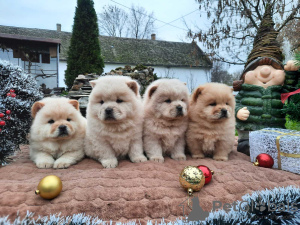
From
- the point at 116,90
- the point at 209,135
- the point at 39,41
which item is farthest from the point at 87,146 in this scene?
the point at 39,41

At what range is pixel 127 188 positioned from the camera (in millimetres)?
2072

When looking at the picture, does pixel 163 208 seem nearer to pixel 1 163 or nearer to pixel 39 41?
pixel 1 163

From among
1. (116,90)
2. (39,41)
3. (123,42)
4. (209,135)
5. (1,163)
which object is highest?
(123,42)

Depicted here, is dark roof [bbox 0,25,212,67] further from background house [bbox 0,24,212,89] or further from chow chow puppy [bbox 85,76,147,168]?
chow chow puppy [bbox 85,76,147,168]

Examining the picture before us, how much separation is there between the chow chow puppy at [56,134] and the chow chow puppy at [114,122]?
19 centimetres

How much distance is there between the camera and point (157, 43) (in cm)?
2202

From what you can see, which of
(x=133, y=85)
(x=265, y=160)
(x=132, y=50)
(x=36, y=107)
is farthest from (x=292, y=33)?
(x=132, y=50)

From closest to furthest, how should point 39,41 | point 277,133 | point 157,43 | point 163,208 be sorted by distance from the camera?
point 163,208 → point 277,133 → point 39,41 → point 157,43

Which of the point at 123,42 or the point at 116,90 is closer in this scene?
the point at 116,90

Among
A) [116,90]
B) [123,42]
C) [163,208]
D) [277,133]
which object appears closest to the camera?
[163,208]

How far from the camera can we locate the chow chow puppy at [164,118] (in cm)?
260

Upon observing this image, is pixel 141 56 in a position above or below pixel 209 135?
above

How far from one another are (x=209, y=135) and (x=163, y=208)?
1247 millimetres

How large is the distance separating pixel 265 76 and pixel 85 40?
29.8ft
